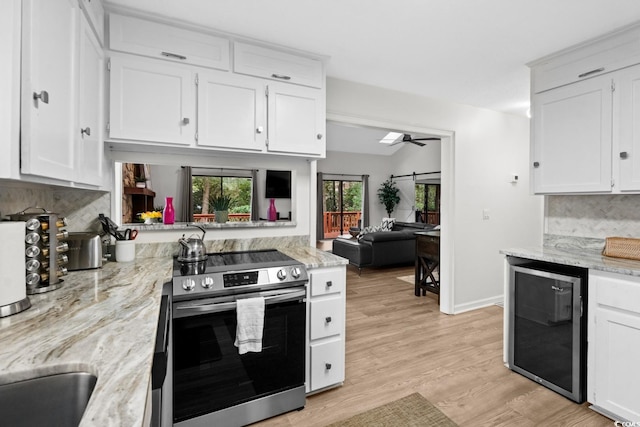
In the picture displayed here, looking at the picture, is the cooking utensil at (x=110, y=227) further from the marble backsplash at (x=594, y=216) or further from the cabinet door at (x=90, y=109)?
the marble backsplash at (x=594, y=216)

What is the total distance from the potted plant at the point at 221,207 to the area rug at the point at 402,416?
5.06ft

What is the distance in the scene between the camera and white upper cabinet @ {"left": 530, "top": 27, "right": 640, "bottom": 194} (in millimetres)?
2092

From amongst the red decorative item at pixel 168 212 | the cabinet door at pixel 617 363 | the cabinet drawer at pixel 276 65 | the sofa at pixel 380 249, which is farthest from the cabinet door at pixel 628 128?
the sofa at pixel 380 249

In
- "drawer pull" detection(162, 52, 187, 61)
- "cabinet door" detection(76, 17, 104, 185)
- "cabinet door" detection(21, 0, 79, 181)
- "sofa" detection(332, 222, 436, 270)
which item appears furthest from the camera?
"sofa" detection(332, 222, 436, 270)

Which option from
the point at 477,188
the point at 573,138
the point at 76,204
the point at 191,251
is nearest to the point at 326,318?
the point at 191,251

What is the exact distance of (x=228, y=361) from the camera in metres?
1.72

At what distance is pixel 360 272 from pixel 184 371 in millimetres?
4225

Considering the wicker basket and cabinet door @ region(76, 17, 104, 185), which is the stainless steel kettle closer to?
cabinet door @ region(76, 17, 104, 185)

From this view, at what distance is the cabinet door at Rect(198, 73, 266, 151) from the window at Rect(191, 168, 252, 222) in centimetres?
34

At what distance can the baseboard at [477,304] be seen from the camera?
3.59 m

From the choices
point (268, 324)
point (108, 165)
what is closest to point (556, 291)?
point (268, 324)

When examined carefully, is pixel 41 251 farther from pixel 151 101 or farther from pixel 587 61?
pixel 587 61

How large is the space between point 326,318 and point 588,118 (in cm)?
234

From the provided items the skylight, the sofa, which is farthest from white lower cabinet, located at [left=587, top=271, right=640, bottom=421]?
the skylight
